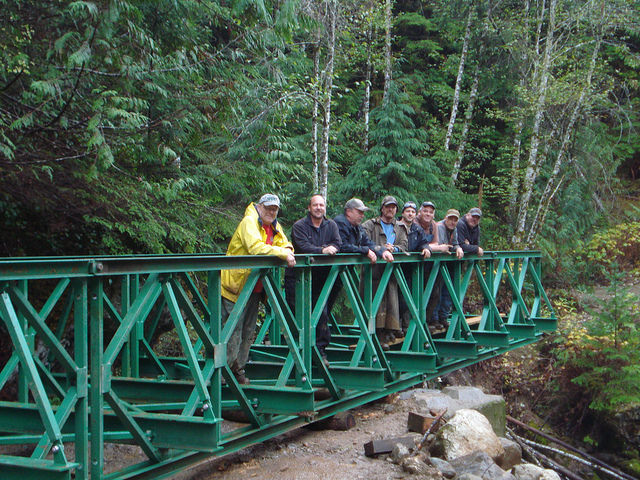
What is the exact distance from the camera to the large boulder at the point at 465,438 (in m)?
5.95

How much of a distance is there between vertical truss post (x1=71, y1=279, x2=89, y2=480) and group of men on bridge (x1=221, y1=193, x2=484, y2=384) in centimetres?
170

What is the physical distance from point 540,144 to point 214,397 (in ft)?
53.6

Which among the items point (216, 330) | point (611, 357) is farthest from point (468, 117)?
point (216, 330)

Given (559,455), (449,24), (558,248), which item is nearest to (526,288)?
(558,248)

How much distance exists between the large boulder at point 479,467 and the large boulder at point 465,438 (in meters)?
0.21

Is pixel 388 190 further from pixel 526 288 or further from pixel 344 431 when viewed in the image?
pixel 344 431

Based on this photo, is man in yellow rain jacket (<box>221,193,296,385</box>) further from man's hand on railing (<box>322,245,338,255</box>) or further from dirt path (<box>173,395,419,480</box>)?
dirt path (<box>173,395,419,480</box>)

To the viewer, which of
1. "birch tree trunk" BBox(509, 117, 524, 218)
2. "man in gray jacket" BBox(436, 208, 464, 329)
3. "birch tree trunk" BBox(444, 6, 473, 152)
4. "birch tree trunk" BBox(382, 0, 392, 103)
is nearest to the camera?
"man in gray jacket" BBox(436, 208, 464, 329)

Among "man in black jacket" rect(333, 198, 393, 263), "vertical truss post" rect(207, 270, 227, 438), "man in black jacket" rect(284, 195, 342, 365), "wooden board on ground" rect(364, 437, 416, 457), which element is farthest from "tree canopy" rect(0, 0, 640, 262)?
"wooden board on ground" rect(364, 437, 416, 457)

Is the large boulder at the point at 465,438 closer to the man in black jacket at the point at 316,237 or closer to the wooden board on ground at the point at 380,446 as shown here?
the wooden board on ground at the point at 380,446

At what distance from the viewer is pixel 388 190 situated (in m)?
14.0

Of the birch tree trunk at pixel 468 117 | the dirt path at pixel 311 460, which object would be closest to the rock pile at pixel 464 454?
the dirt path at pixel 311 460

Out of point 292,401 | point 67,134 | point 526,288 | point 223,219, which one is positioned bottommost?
point 526,288

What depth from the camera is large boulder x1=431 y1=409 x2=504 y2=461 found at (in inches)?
234
